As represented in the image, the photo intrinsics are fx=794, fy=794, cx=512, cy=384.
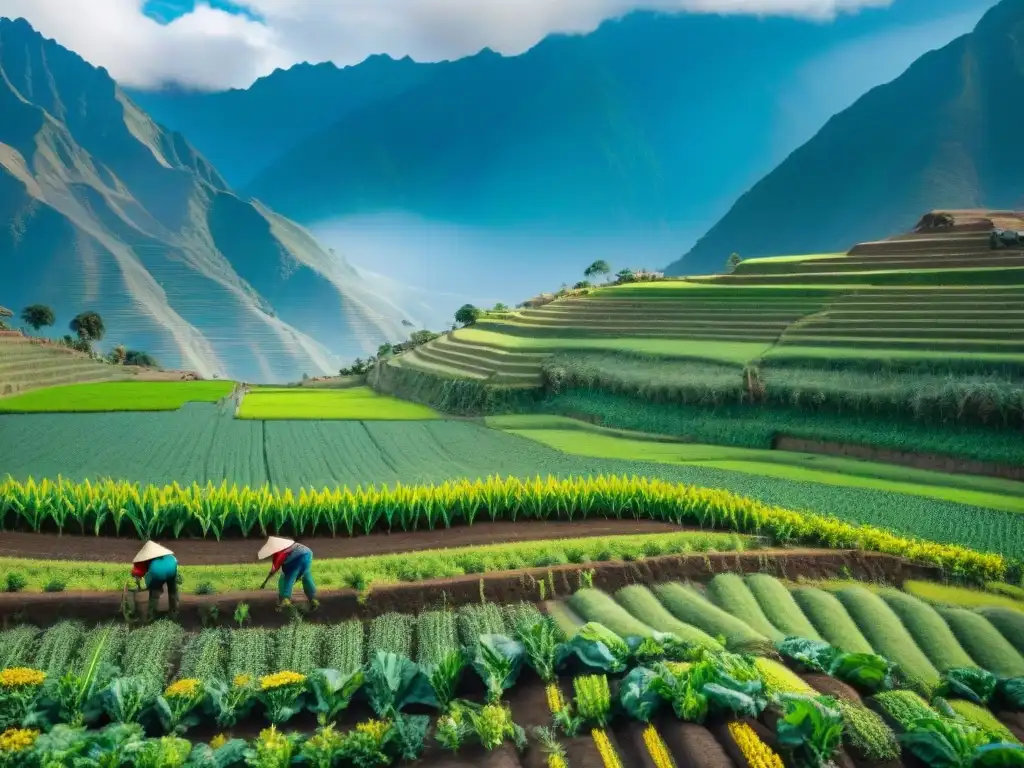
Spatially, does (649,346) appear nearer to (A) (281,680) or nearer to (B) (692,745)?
(A) (281,680)

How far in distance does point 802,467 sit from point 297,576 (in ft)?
43.9

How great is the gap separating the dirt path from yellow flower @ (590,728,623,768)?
525cm

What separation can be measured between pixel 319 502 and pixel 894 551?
833cm

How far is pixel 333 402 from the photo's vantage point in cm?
3200

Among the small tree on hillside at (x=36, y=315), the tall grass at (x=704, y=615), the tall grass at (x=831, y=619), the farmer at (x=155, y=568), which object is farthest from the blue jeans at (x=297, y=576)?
the small tree on hillside at (x=36, y=315)

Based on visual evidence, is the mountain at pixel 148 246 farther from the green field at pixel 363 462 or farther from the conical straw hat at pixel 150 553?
the conical straw hat at pixel 150 553

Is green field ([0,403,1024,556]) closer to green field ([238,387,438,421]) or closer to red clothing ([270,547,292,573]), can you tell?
green field ([238,387,438,421])

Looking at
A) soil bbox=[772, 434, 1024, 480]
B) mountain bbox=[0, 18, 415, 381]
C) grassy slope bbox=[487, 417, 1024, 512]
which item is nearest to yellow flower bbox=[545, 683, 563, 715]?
grassy slope bbox=[487, 417, 1024, 512]

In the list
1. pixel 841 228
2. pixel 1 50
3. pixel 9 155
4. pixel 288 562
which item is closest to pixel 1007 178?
pixel 841 228

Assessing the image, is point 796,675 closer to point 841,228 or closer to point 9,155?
point 841,228

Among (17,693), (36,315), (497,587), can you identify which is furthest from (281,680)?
(36,315)

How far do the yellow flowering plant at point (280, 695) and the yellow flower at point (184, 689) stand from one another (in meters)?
0.52

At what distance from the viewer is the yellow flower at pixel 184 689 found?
6.75m

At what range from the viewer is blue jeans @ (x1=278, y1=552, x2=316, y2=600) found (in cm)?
840
